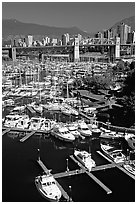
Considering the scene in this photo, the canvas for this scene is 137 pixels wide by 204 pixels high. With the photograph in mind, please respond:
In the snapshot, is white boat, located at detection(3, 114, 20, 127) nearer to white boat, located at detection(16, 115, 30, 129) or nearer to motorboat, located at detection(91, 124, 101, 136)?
white boat, located at detection(16, 115, 30, 129)

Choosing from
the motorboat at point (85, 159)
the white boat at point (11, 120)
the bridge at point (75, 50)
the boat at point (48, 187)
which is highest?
the bridge at point (75, 50)

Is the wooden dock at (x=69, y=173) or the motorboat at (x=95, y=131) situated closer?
the wooden dock at (x=69, y=173)

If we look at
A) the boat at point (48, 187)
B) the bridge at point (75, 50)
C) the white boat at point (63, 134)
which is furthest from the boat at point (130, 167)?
the bridge at point (75, 50)

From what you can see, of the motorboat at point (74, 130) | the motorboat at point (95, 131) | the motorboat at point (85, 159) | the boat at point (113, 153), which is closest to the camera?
the motorboat at point (85, 159)

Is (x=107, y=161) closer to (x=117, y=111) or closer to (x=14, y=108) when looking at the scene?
(x=117, y=111)

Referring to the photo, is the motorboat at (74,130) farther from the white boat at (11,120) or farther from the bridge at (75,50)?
the bridge at (75,50)

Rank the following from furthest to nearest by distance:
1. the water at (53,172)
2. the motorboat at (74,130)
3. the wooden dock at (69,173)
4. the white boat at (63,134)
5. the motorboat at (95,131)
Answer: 1. the motorboat at (95,131)
2. the motorboat at (74,130)
3. the white boat at (63,134)
4. the wooden dock at (69,173)
5. the water at (53,172)
